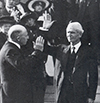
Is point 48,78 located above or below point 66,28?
below

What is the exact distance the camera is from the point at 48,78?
2.50m

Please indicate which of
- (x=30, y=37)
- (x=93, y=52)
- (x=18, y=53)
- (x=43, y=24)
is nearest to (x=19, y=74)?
(x=18, y=53)

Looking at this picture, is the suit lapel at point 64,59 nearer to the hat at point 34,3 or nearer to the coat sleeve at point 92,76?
the coat sleeve at point 92,76

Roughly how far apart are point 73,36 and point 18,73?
2.38 feet

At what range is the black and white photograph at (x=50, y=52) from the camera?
2.46 m

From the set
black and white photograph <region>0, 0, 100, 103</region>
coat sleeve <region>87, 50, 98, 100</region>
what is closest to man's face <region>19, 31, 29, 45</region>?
black and white photograph <region>0, 0, 100, 103</region>

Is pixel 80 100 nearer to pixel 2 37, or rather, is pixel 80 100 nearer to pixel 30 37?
pixel 30 37

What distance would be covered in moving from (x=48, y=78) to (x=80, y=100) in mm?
424

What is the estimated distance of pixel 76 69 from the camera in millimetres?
A: 2467

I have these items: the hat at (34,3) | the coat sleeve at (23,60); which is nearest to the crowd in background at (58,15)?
the hat at (34,3)

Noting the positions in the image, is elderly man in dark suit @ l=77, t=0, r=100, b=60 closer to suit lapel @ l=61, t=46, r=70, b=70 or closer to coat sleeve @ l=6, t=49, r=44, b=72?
suit lapel @ l=61, t=46, r=70, b=70

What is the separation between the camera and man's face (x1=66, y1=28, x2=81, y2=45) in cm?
248

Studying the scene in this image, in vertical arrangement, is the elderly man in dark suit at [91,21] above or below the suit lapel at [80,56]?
above

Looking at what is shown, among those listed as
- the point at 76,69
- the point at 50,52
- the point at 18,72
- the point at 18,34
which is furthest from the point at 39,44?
the point at 76,69
